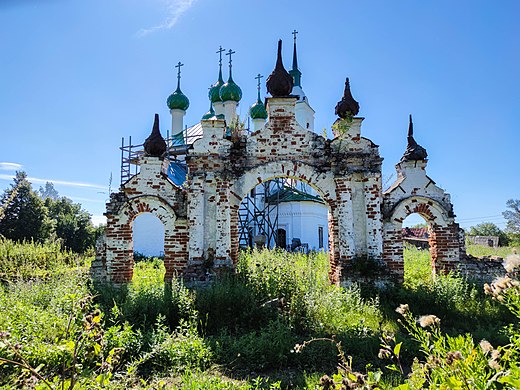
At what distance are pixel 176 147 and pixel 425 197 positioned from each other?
629 inches

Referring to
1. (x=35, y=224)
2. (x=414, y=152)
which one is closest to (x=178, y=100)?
(x=35, y=224)

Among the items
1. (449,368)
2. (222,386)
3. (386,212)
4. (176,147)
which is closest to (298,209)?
(176,147)

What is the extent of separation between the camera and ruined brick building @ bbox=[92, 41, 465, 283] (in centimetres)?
880

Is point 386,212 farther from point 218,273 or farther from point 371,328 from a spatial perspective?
point 218,273

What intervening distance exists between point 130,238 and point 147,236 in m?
12.2

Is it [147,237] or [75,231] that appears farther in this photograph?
[75,231]

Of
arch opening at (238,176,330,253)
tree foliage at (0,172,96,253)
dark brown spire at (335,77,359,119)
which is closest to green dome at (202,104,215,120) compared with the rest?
arch opening at (238,176,330,253)

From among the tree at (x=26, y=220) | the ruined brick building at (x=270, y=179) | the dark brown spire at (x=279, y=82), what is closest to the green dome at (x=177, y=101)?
the tree at (x=26, y=220)

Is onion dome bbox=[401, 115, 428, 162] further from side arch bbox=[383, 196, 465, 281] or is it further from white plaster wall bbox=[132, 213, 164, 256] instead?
white plaster wall bbox=[132, 213, 164, 256]

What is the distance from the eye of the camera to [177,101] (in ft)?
79.9

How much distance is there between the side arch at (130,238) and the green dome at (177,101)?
16.7m

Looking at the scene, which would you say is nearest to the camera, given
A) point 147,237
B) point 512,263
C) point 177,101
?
point 512,263

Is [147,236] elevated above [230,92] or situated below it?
below

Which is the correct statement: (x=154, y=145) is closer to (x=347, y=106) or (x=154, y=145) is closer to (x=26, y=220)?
(x=347, y=106)
